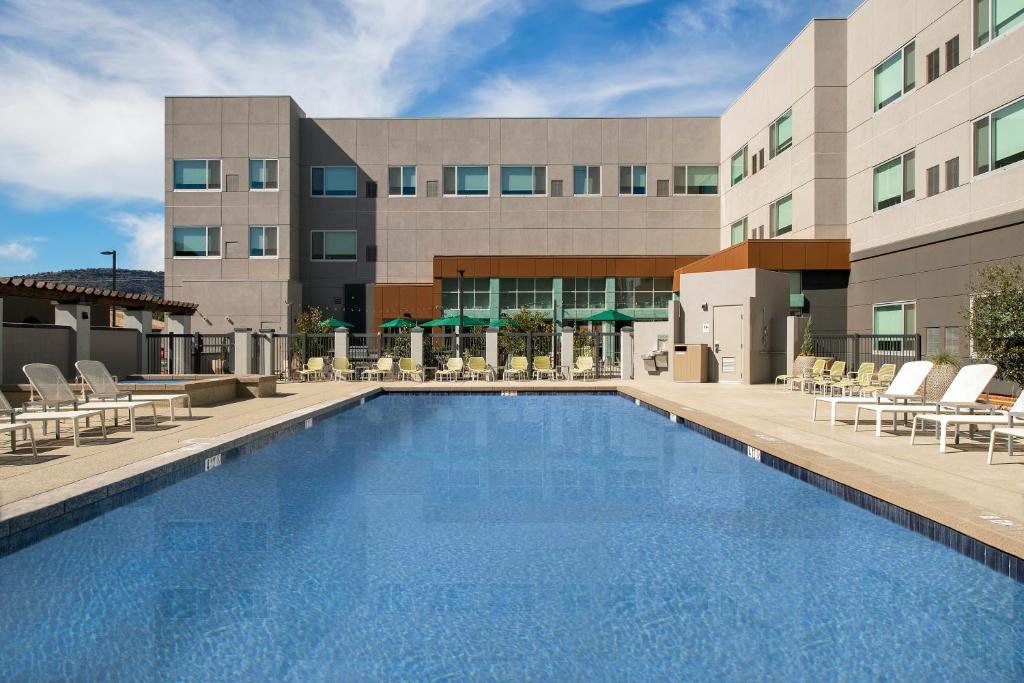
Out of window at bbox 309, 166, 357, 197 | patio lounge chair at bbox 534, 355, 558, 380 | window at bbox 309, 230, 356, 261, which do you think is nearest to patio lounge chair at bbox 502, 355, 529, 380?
patio lounge chair at bbox 534, 355, 558, 380

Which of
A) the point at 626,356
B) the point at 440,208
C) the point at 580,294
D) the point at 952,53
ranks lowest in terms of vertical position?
the point at 626,356

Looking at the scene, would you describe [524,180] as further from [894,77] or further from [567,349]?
[894,77]

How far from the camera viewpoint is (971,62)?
1784 centimetres

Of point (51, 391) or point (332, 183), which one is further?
point (332, 183)

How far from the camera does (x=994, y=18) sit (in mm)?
17047

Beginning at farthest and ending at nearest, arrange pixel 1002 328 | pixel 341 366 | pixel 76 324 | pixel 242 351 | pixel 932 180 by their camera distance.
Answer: pixel 341 366 < pixel 242 351 < pixel 932 180 < pixel 76 324 < pixel 1002 328

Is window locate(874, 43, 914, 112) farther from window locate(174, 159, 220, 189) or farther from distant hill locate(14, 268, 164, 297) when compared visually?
distant hill locate(14, 268, 164, 297)

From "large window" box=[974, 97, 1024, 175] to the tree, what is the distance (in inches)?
260

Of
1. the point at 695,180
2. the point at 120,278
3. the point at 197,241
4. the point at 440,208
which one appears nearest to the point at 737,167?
the point at 695,180

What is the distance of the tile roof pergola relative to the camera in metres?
14.9

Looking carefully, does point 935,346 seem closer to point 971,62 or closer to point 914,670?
point 971,62

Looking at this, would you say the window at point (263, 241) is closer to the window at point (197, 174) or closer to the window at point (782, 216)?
the window at point (197, 174)

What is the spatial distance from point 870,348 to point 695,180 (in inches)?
627

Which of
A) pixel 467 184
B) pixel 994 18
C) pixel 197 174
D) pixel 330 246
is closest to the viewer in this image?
pixel 994 18
